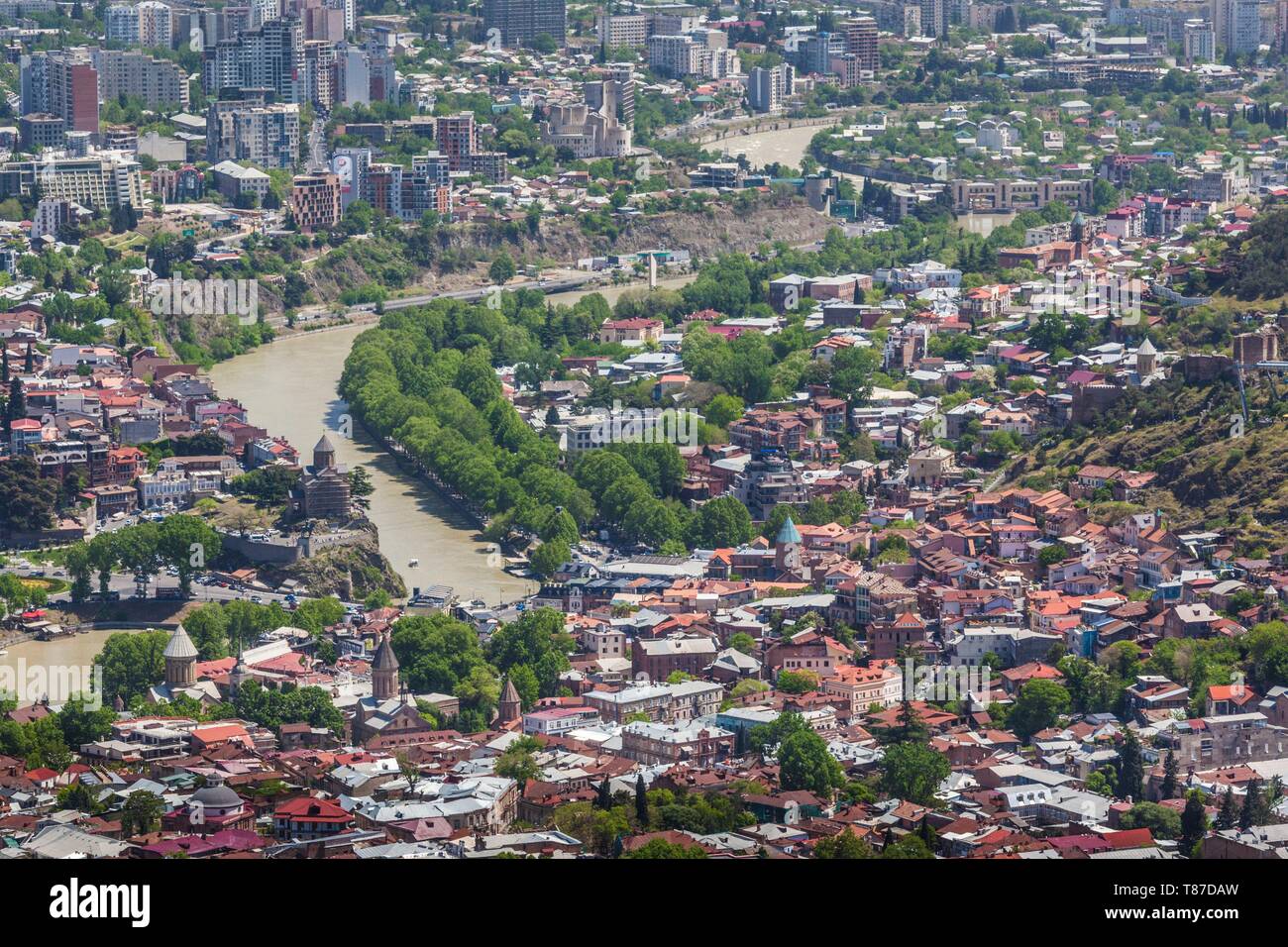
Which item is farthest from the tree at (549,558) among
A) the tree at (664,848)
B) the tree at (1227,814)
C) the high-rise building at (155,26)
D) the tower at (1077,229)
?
the high-rise building at (155,26)

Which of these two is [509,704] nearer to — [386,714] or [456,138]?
[386,714]

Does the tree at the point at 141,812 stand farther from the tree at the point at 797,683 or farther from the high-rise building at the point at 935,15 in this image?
the high-rise building at the point at 935,15

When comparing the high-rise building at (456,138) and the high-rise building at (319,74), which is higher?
the high-rise building at (319,74)

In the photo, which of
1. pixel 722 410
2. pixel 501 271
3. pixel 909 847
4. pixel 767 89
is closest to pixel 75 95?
pixel 501 271

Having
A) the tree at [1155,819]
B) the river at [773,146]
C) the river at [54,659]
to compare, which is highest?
the river at [773,146]

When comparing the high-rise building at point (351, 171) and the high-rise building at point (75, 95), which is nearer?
the high-rise building at point (351, 171)
